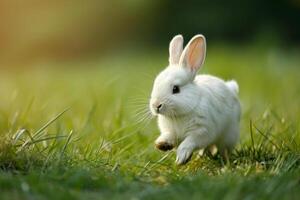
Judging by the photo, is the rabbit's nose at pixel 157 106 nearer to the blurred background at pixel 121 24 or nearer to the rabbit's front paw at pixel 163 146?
the rabbit's front paw at pixel 163 146

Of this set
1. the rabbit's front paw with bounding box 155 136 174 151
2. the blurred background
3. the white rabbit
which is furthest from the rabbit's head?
the blurred background

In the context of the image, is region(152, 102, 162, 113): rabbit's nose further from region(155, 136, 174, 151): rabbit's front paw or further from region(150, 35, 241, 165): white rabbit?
region(155, 136, 174, 151): rabbit's front paw

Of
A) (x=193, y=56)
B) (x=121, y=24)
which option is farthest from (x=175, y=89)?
(x=121, y=24)

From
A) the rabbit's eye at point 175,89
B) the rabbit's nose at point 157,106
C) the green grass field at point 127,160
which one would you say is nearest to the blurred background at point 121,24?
the green grass field at point 127,160

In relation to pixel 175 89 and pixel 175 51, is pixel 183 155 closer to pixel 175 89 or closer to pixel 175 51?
pixel 175 89

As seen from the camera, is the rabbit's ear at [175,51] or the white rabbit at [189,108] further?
the rabbit's ear at [175,51]

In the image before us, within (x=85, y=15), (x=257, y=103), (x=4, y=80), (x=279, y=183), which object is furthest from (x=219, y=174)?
(x=85, y=15)
